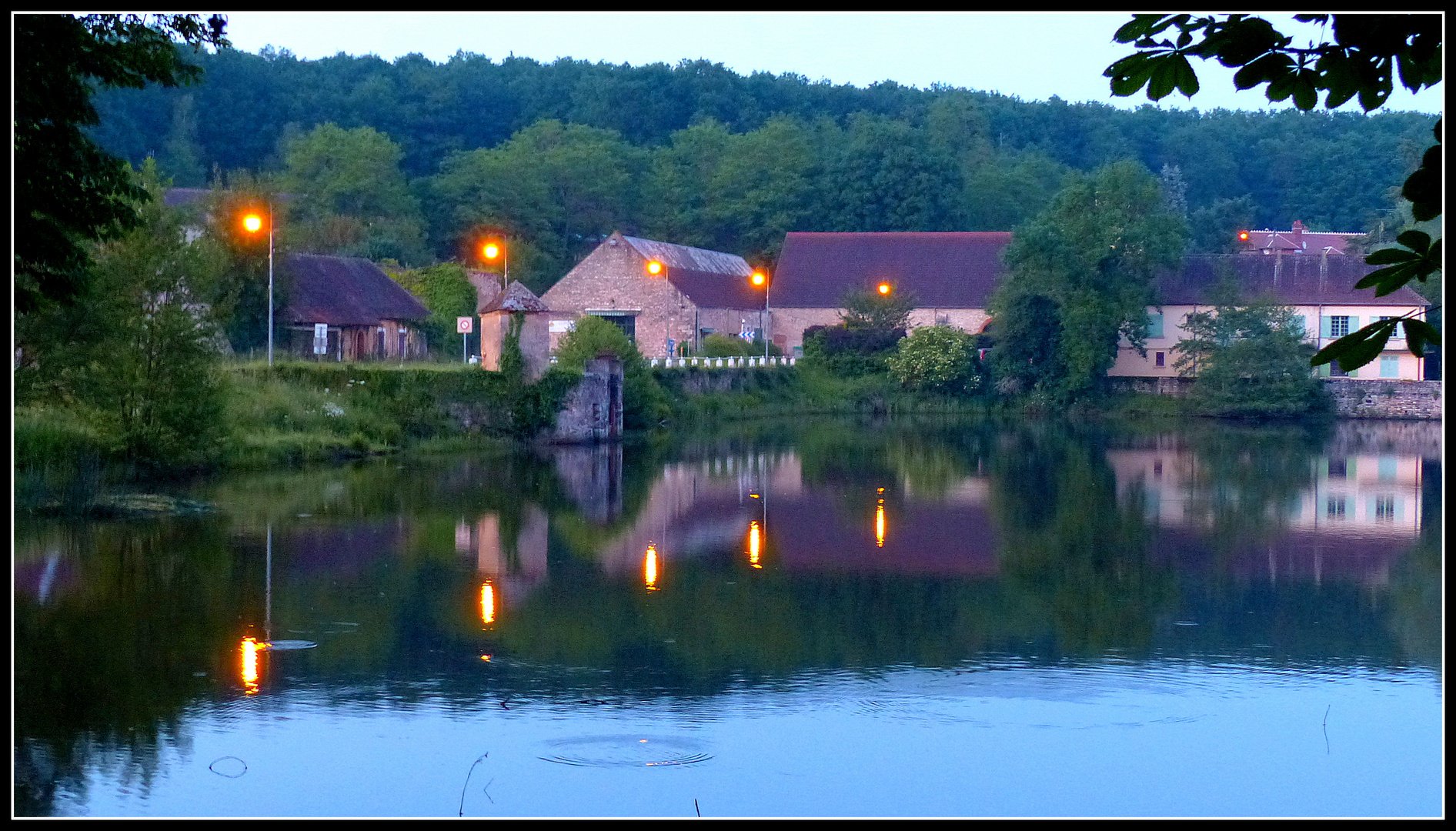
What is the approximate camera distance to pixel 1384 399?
54625 mm

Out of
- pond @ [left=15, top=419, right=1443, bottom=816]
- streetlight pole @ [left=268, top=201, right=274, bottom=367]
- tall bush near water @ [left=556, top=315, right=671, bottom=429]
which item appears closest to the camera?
pond @ [left=15, top=419, right=1443, bottom=816]

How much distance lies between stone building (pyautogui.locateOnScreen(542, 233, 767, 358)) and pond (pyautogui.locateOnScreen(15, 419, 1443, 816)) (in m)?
32.5

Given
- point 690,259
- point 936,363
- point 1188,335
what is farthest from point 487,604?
point 690,259

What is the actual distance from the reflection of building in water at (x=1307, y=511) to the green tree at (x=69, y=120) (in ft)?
42.6

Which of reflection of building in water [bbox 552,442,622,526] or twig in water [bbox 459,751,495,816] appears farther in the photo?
reflection of building in water [bbox 552,442,622,526]

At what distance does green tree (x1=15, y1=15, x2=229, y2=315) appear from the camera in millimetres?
10852

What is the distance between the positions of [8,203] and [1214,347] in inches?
2040

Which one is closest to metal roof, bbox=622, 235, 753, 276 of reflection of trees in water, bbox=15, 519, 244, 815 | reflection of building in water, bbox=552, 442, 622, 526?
reflection of building in water, bbox=552, 442, 622, 526

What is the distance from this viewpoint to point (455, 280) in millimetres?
52312

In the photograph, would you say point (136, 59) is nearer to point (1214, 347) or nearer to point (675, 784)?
point (675, 784)

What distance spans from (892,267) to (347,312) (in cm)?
2859

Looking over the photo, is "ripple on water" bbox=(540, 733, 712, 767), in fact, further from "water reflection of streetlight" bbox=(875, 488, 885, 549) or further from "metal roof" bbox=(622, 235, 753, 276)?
"metal roof" bbox=(622, 235, 753, 276)

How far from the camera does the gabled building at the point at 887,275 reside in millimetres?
63125
